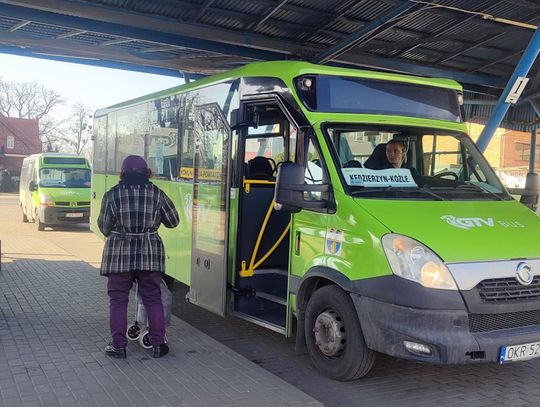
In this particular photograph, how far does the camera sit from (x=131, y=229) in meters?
5.06

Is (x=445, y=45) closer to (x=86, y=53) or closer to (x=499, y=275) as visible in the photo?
(x=86, y=53)

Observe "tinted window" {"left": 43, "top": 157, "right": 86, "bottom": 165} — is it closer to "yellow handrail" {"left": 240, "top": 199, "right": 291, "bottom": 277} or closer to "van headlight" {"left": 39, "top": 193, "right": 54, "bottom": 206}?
"van headlight" {"left": 39, "top": 193, "right": 54, "bottom": 206}

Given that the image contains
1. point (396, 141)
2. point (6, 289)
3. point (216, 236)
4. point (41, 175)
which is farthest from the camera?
point (41, 175)

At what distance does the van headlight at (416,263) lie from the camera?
4.27m

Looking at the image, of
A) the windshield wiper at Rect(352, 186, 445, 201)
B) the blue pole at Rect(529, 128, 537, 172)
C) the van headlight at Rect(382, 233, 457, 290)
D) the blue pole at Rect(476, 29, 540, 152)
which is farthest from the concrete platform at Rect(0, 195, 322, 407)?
the blue pole at Rect(529, 128, 537, 172)

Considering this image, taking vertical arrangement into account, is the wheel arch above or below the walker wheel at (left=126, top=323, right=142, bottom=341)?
above

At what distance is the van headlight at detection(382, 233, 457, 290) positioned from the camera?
4.27 m

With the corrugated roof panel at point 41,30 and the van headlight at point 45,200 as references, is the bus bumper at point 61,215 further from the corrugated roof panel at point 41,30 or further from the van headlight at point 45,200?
the corrugated roof panel at point 41,30

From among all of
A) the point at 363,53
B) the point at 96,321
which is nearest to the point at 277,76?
the point at 96,321

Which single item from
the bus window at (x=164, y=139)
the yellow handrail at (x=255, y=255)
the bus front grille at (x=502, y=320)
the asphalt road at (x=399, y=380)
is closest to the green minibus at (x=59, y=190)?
the bus window at (x=164, y=139)

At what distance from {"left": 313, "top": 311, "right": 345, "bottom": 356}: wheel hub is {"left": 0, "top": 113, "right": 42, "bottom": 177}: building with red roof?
204 ft

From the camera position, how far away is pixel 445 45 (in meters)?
15.2

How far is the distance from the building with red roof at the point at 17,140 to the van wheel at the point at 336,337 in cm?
6220

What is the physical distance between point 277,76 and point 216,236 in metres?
1.86
